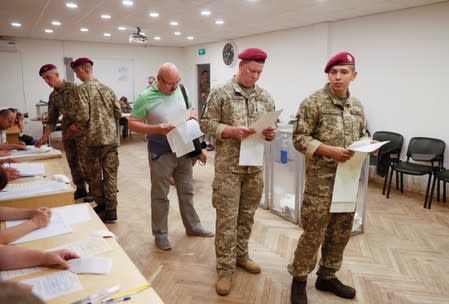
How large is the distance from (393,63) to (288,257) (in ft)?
12.3

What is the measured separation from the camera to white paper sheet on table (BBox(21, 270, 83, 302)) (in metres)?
1.04

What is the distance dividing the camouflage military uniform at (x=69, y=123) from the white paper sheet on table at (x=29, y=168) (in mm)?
823

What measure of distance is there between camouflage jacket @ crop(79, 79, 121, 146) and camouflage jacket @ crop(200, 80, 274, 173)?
1.53 meters

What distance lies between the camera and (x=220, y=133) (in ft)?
7.14

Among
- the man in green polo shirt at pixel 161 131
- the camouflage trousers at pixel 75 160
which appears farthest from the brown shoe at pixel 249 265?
the camouflage trousers at pixel 75 160

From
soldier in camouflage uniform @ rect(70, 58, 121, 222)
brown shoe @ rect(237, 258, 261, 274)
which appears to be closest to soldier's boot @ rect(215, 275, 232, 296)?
brown shoe @ rect(237, 258, 261, 274)

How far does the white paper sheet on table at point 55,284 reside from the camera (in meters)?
1.04

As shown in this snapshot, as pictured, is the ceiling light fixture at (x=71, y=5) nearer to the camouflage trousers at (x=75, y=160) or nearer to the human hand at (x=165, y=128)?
the camouflage trousers at (x=75, y=160)

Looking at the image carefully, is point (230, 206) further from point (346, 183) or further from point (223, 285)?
point (346, 183)

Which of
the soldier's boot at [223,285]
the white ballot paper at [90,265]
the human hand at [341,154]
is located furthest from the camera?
the soldier's boot at [223,285]

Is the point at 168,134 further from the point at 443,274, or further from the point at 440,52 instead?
the point at 440,52

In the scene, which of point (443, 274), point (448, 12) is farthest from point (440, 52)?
point (443, 274)

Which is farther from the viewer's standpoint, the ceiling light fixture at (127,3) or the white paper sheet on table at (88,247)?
the ceiling light fixture at (127,3)

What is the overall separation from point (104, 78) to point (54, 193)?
8614 millimetres
